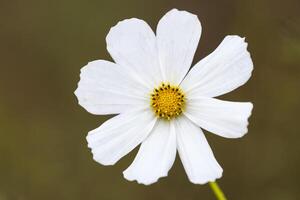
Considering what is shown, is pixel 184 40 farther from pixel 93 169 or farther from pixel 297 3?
pixel 297 3

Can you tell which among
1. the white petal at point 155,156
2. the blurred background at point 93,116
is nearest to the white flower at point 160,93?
the white petal at point 155,156

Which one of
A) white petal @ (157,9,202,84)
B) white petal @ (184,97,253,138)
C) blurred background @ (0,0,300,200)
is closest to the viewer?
white petal @ (184,97,253,138)

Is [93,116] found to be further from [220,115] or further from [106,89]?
[220,115]

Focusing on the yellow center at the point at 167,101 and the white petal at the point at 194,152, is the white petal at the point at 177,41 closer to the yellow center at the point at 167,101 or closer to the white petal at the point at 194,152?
the yellow center at the point at 167,101

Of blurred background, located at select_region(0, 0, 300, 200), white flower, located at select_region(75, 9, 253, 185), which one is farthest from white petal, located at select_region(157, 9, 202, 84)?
Result: blurred background, located at select_region(0, 0, 300, 200)

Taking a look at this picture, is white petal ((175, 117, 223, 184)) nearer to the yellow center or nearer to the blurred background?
the yellow center

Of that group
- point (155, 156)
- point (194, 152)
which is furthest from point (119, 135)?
point (194, 152)
